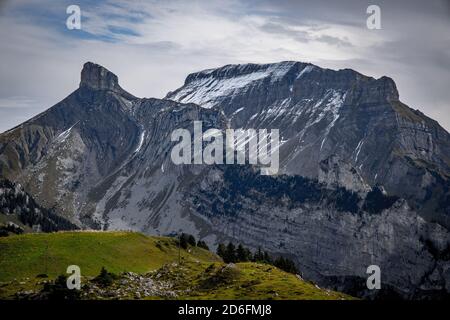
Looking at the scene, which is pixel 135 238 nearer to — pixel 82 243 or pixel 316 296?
pixel 82 243

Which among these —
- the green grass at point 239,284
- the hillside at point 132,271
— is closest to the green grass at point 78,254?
the hillside at point 132,271

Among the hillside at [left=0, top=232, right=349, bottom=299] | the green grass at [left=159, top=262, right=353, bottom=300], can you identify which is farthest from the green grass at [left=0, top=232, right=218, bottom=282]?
the green grass at [left=159, top=262, right=353, bottom=300]

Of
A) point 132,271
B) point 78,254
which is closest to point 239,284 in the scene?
point 132,271

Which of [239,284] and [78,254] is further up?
[78,254]

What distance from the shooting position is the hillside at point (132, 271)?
406 ft

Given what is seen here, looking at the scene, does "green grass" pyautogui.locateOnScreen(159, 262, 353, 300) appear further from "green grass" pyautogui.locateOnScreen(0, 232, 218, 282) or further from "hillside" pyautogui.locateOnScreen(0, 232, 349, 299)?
"green grass" pyautogui.locateOnScreen(0, 232, 218, 282)

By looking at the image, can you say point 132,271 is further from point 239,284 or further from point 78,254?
point 239,284

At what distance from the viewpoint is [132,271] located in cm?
14850

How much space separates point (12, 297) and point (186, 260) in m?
46.3

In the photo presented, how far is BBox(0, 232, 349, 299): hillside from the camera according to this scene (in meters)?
124

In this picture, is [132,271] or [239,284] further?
[132,271]

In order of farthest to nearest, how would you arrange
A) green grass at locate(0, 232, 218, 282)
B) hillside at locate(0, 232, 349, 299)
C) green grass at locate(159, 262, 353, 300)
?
green grass at locate(0, 232, 218, 282) < hillside at locate(0, 232, 349, 299) < green grass at locate(159, 262, 353, 300)

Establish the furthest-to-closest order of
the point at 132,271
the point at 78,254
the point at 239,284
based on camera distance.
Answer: the point at 78,254
the point at 132,271
the point at 239,284
